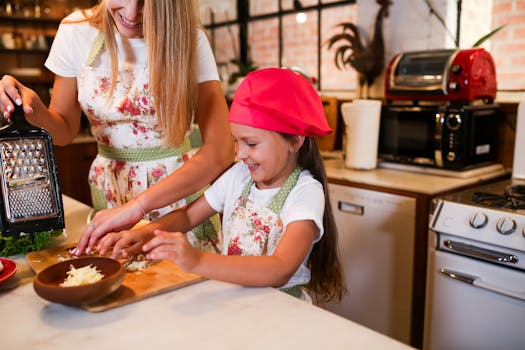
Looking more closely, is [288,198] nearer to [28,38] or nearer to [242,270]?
[242,270]

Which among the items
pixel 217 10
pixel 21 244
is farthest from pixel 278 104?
pixel 217 10

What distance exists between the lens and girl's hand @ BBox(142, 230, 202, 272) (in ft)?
3.04

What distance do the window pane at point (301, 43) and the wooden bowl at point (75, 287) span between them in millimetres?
2933

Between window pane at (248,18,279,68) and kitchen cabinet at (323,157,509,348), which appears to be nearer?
kitchen cabinet at (323,157,509,348)

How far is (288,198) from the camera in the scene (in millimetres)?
1306

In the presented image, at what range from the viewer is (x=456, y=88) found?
88.0 inches

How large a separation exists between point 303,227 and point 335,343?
41 centimetres

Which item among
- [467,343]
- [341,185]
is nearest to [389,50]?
[341,185]

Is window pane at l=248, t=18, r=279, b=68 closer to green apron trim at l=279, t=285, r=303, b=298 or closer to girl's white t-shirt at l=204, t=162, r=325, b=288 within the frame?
girl's white t-shirt at l=204, t=162, r=325, b=288

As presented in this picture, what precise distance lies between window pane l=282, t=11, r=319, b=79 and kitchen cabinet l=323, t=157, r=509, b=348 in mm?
1559

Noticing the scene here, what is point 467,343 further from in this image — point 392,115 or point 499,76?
point 499,76

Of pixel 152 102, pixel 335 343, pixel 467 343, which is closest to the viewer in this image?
pixel 335 343

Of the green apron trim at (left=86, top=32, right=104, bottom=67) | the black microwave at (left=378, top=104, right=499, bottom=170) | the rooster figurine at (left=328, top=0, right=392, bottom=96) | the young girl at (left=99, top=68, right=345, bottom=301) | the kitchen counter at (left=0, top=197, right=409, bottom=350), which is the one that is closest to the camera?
the kitchen counter at (left=0, top=197, right=409, bottom=350)

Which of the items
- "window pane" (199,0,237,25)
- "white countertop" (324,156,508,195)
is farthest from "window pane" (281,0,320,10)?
"white countertop" (324,156,508,195)
